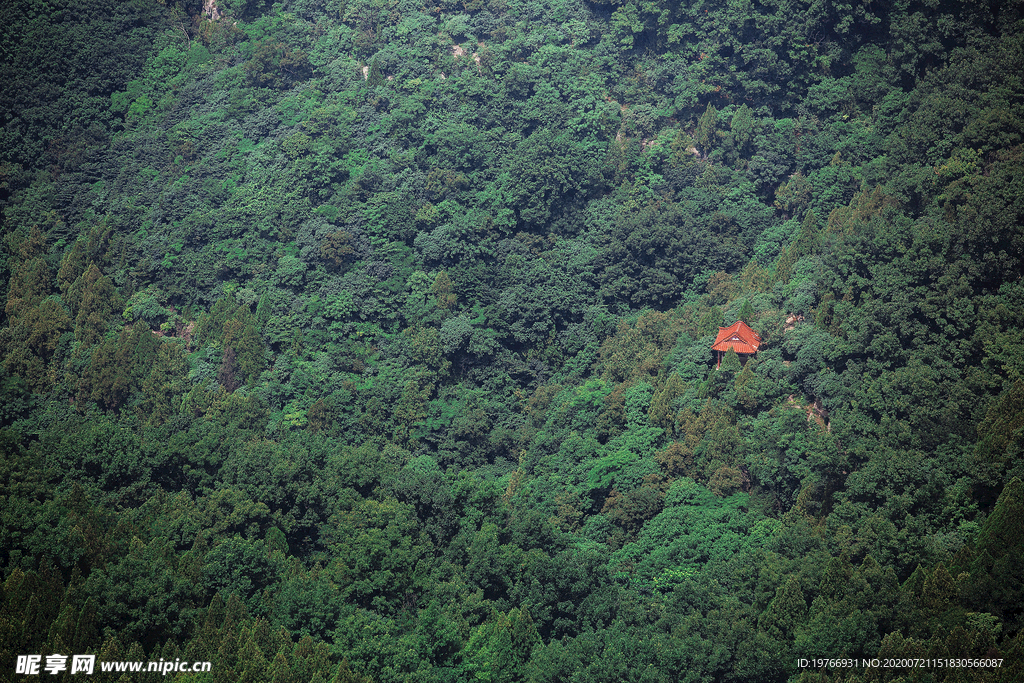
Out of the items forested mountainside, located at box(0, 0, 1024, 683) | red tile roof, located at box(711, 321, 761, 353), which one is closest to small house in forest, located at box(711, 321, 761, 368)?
red tile roof, located at box(711, 321, 761, 353)

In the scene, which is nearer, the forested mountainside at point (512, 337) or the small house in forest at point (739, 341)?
the forested mountainside at point (512, 337)

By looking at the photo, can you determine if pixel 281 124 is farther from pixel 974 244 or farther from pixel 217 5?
pixel 974 244

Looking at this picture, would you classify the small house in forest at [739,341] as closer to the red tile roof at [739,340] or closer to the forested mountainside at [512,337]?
the red tile roof at [739,340]

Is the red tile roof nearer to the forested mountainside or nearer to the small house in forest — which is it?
the small house in forest

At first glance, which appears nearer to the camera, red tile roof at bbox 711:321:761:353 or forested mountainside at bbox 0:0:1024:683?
forested mountainside at bbox 0:0:1024:683

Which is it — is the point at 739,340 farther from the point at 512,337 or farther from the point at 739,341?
the point at 512,337

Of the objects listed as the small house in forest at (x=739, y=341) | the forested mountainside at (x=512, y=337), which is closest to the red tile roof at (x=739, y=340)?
the small house in forest at (x=739, y=341)
